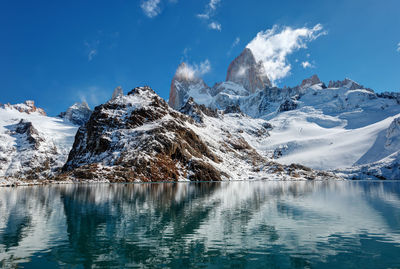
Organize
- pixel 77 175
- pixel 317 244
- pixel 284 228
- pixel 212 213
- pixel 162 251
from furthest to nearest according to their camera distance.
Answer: pixel 77 175 < pixel 212 213 < pixel 284 228 < pixel 317 244 < pixel 162 251

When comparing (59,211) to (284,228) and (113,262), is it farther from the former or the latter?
(284,228)

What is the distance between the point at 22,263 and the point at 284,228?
3302 cm

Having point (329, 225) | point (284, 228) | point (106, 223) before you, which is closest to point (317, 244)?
point (284, 228)

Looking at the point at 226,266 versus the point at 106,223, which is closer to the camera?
the point at 226,266

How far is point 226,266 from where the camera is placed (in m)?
24.8

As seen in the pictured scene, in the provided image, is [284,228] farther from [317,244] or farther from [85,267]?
[85,267]

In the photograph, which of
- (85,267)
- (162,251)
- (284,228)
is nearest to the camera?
(85,267)

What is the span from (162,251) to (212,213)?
25917 millimetres

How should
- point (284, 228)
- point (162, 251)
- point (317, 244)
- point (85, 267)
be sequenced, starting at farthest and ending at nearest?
point (284, 228) < point (317, 244) < point (162, 251) < point (85, 267)

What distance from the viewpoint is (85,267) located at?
24469mm

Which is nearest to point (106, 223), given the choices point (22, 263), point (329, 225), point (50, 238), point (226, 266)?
point (50, 238)

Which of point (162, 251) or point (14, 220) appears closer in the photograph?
point (162, 251)

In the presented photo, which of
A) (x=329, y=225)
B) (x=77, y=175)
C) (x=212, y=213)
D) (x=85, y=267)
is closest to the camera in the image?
(x=85, y=267)

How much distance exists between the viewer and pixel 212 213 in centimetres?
5419
